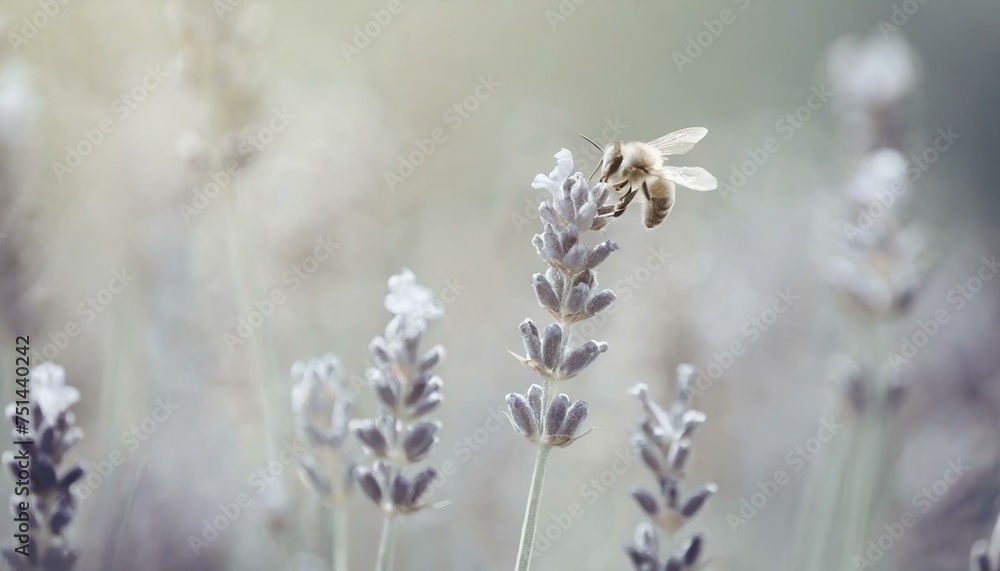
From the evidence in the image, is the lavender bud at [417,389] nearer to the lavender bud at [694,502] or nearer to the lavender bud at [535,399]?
the lavender bud at [535,399]

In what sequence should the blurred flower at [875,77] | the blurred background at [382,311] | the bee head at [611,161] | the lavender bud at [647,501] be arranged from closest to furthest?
the lavender bud at [647,501] → the bee head at [611,161] → the blurred background at [382,311] → the blurred flower at [875,77]

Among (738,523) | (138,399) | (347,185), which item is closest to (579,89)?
(347,185)

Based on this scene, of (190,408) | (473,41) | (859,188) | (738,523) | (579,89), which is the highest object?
(473,41)

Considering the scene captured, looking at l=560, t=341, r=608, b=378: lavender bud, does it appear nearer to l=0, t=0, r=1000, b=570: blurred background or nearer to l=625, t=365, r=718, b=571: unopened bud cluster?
l=625, t=365, r=718, b=571: unopened bud cluster

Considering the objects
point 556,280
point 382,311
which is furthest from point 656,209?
point 382,311

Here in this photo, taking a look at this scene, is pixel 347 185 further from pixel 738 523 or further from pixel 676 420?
pixel 676 420

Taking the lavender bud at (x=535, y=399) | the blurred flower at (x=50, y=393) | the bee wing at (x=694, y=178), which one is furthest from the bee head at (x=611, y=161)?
the blurred flower at (x=50, y=393)
